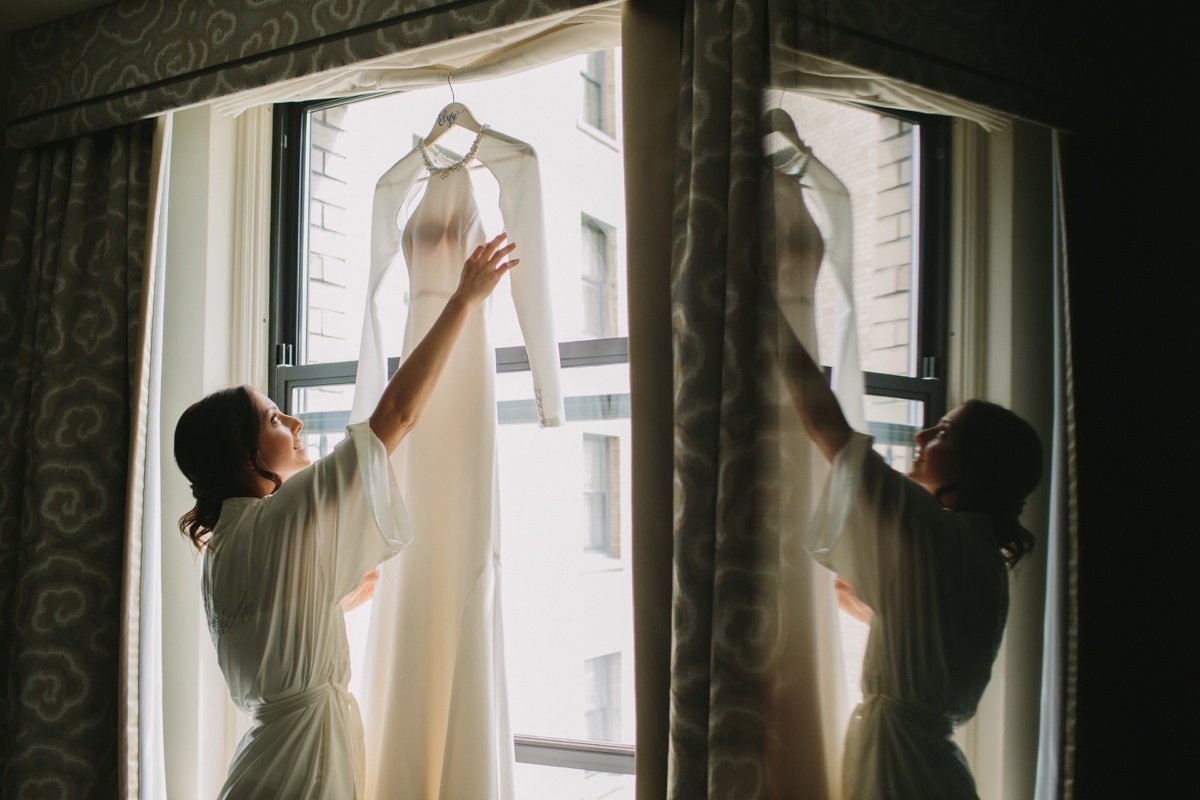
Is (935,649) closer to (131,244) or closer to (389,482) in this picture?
(389,482)

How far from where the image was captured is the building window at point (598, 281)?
2012 millimetres

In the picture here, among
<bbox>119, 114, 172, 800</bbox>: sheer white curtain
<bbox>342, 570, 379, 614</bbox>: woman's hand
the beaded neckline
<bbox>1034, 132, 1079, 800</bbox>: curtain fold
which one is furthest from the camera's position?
<bbox>119, 114, 172, 800</bbox>: sheer white curtain

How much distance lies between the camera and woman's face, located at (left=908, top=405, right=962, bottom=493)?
1286 mm

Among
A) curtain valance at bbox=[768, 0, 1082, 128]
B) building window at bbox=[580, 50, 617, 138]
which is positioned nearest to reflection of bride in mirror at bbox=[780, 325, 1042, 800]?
curtain valance at bbox=[768, 0, 1082, 128]

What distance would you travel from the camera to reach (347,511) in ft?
5.60

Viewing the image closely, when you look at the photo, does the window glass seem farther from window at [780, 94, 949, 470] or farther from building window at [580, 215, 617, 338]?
building window at [580, 215, 617, 338]

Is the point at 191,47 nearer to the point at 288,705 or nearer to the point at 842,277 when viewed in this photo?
the point at 288,705

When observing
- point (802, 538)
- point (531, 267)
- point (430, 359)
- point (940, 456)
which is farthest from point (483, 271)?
point (940, 456)

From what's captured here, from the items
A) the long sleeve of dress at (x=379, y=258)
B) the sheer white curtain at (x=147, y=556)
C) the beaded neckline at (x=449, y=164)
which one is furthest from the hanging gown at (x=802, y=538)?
the sheer white curtain at (x=147, y=556)

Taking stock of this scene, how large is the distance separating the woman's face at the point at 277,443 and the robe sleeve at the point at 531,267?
0.60 meters

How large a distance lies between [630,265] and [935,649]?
0.82 metres

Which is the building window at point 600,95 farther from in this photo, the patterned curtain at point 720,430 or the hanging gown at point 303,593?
the hanging gown at point 303,593

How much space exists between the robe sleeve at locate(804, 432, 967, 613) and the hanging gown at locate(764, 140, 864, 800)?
0.03m

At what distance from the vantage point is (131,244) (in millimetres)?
2125
